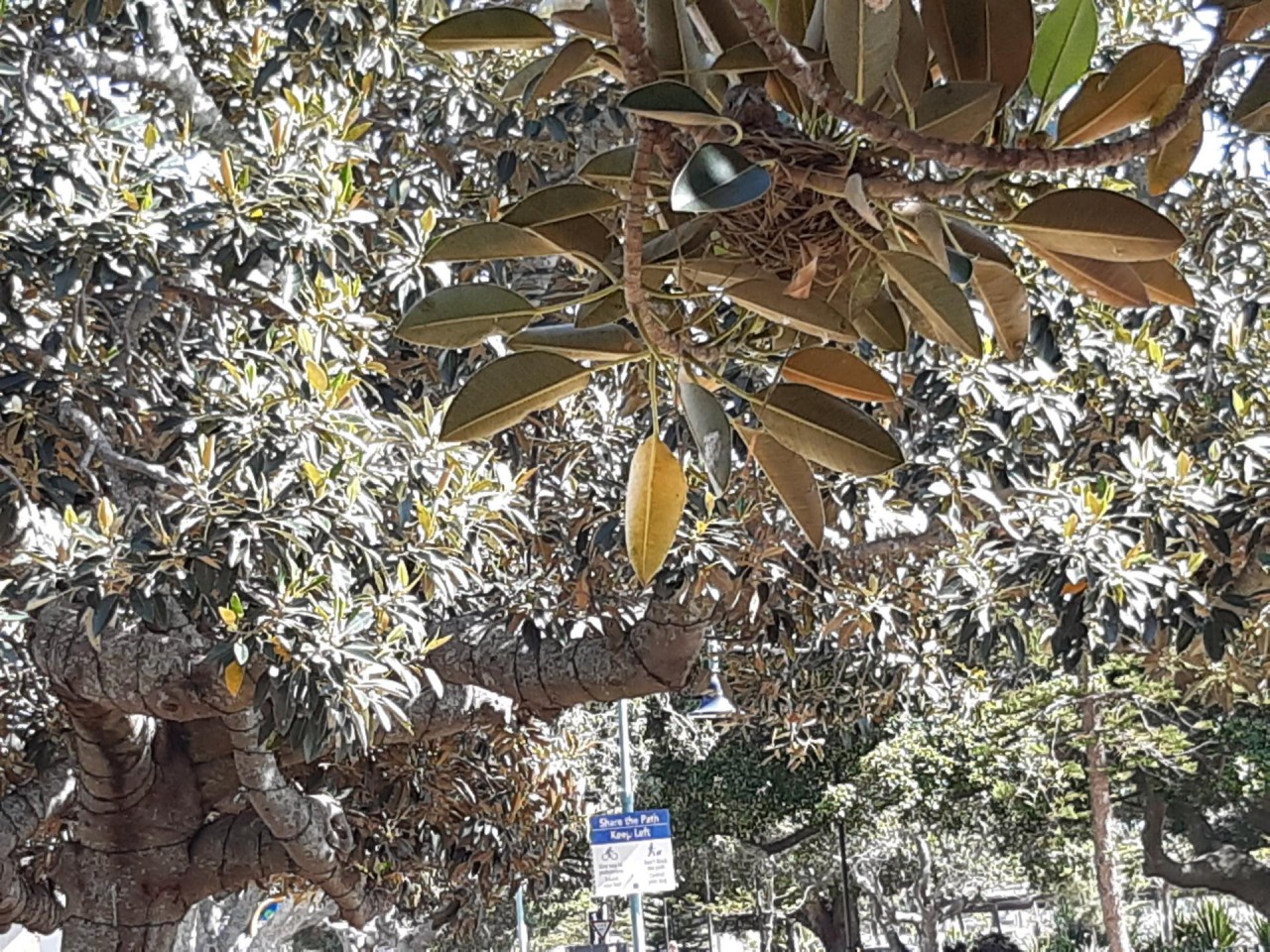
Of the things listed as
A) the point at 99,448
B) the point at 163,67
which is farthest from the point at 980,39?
the point at 163,67

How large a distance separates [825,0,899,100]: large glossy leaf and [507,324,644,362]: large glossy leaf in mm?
222

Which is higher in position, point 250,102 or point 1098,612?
point 250,102

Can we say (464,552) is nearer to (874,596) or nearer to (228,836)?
(874,596)

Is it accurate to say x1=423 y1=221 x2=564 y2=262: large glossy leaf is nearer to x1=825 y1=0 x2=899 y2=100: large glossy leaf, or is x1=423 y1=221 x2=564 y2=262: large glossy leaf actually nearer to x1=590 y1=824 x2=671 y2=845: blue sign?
x1=825 y1=0 x2=899 y2=100: large glossy leaf

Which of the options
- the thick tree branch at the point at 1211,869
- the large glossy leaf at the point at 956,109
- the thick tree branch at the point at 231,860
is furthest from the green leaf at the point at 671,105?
the thick tree branch at the point at 1211,869

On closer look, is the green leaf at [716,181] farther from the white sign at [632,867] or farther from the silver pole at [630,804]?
the silver pole at [630,804]

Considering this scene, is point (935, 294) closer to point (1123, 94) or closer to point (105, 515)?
point (1123, 94)

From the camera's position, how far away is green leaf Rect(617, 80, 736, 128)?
690 mm

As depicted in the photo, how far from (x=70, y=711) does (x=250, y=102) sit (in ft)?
6.69

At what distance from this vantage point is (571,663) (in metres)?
4.09

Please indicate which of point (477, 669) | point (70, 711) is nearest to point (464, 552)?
point (477, 669)

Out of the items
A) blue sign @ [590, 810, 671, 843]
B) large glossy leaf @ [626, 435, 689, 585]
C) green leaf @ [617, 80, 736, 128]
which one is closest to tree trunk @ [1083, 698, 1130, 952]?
blue sign @ [590, 810, 671, 843]

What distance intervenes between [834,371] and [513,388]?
22 centimetres

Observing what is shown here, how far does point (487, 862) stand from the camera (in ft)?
19.0
